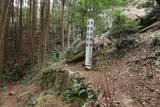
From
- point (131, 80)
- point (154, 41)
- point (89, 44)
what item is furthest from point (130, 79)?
point (89, 44)

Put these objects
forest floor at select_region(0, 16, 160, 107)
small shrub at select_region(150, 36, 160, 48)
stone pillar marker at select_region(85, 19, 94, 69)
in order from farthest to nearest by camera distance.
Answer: stone pillar marker at select_region(85, 19, 94, 69) → small shrub at select_region(150, 36, 160, 48) → forest floor at select_region(0, 16, 160, 107)

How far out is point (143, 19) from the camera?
7805mm

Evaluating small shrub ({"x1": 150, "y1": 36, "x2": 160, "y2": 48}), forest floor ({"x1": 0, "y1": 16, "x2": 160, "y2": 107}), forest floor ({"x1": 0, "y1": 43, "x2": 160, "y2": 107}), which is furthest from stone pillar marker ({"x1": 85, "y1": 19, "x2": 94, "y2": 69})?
small shrub ({"x1": 150, "y1": 36, "x2": 160, "y2": 48})

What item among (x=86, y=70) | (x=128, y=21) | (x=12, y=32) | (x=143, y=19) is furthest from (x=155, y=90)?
(x=12, y=32)

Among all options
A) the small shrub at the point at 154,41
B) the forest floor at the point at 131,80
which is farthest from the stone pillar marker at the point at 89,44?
the small shrub at the point at 154,41

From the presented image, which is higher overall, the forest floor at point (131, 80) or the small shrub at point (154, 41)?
the small shrub at point (154, 41)

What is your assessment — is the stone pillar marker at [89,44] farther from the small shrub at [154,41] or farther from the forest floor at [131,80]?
the small shrub at [154,41]

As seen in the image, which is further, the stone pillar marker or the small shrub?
the stone pillar marker

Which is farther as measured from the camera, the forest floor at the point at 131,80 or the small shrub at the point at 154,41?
the small shrub at the point at 154,41

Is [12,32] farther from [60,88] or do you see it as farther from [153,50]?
[153,50]

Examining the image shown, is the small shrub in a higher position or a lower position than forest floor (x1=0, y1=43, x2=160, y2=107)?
higher

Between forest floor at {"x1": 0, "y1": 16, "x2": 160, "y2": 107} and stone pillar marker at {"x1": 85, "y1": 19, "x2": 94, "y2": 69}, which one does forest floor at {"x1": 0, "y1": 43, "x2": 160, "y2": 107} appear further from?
stone pillar marker at {"x1": 85, "y1": 19, "x2": 94, "y2": 69}

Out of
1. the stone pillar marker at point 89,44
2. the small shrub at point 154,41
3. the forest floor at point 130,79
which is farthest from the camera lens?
the stone pillar marker at point 89,44

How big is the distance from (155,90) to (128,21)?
10.5 feet
